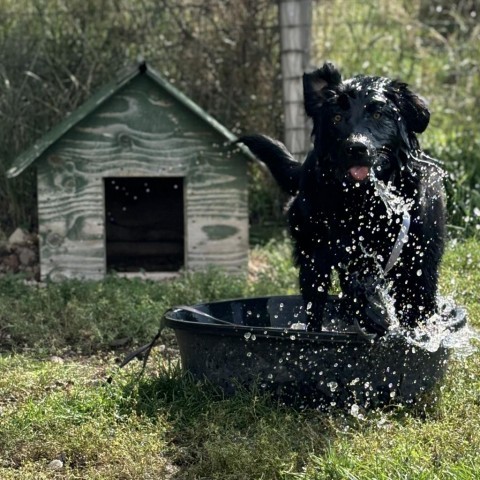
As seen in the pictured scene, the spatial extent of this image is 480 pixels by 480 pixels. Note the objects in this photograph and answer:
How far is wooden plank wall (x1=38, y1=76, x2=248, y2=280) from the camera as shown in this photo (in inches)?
267

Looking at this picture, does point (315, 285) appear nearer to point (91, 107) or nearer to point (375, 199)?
point (375, 199)

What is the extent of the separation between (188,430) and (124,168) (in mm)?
3256

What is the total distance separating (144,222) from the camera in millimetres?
7523

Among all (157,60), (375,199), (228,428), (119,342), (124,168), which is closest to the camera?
(228,428)

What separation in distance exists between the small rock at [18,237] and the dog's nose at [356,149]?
13.3 ft

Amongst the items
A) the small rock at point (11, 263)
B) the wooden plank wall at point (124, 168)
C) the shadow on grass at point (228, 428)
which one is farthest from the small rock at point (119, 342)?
the small rock at point (11, 263)

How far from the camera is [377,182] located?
4.09 metres

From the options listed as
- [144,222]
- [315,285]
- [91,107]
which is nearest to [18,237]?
[144,222]

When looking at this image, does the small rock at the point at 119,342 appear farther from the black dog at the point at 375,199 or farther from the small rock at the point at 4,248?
the small rock at the point at 4,248

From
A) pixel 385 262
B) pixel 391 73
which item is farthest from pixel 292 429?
pixel 391 73

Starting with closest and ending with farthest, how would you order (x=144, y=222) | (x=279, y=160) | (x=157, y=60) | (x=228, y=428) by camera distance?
(x=228, y=428) → (x=279, y=160) → (x=144, y=222) → (x=157, y=60)

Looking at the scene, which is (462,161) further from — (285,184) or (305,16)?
(285,184)

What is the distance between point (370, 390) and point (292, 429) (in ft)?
1.17

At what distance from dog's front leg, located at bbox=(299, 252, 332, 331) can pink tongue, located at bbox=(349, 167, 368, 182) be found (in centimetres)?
46
